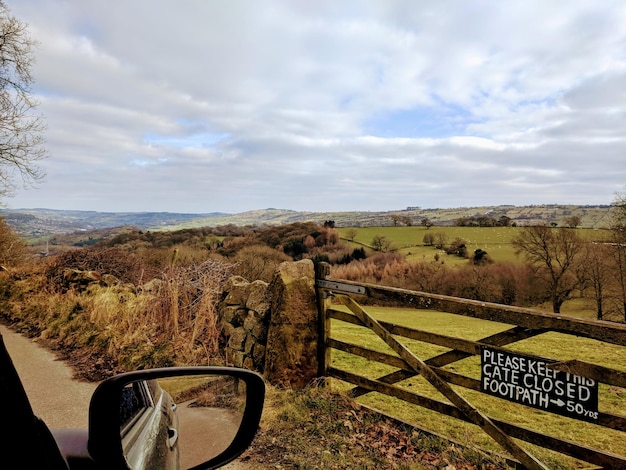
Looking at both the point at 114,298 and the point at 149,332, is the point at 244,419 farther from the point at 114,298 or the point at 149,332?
the point at 114,298

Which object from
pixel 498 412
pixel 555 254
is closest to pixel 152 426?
pixel 498 412

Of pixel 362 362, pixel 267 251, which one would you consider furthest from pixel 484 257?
pixel 362 362

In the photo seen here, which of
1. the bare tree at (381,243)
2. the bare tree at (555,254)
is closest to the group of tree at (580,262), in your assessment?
the bare tree at (555,254)

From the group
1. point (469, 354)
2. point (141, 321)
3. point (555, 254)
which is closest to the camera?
point (469, 354)

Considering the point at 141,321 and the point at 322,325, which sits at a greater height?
the point at 322,325

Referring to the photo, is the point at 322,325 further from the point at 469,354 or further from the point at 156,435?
the point at 156,435

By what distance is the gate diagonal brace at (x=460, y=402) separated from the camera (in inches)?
158

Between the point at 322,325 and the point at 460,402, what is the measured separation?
229 cm

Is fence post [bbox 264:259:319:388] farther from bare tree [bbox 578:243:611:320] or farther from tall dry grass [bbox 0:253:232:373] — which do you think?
bare tree [bbox 578:243:611:320]

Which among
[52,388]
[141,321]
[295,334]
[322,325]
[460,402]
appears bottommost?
[52,388]

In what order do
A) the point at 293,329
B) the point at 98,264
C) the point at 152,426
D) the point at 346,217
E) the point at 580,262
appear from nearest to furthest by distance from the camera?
the point at 152,426 < the point at 293,329 < the point at 98,264 < the point at 580,262 < the point at 346,217

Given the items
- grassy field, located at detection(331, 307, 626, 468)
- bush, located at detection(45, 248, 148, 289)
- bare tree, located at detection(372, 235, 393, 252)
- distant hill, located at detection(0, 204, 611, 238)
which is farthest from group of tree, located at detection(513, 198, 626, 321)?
bush, located at detection(45, 248, 148, 289)

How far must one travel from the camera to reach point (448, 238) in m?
47.7

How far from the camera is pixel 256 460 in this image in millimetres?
4449
